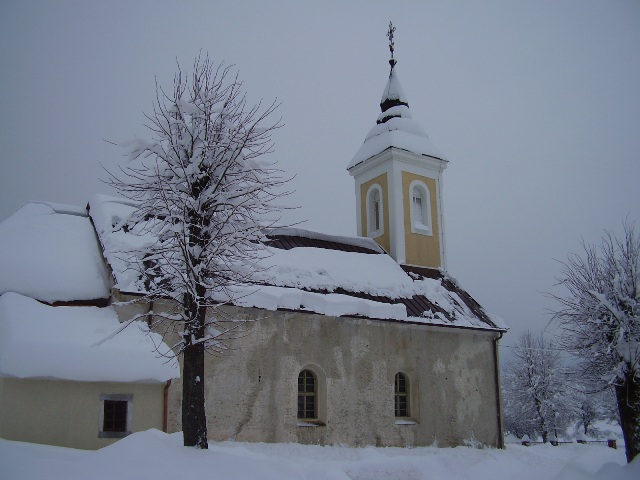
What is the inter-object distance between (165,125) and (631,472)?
11.6 metres

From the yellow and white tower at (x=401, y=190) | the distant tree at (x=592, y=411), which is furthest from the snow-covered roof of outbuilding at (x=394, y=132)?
the distant tree at (x=592, y=411)

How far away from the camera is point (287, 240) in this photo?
731 inches

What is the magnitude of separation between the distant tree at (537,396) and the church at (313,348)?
1761 centimetres

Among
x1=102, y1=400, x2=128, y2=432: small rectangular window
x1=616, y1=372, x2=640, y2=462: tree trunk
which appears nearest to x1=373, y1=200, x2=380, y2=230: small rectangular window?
x1=616, y1=372, x2=640, y2=462: tree trunk

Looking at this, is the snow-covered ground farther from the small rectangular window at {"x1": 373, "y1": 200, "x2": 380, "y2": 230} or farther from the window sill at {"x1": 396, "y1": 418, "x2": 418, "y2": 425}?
the small rectangular window at {"x1": 373, "y1": 200, "x2": 380, "y2": 230}

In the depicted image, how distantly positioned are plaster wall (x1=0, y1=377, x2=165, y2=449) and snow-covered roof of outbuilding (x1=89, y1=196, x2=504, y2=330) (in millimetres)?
2183

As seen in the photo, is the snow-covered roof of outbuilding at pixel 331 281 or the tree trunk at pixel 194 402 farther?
the snow-covered roof of outbuilding at pixel 331 281

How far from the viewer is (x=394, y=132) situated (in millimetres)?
23234

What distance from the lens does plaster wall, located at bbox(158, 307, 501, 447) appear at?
13.5 meters

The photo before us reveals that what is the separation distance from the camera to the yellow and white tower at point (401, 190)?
22.1 metres

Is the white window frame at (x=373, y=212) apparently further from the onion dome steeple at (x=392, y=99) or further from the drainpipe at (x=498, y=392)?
the drainpipe at (x=498, y=392)

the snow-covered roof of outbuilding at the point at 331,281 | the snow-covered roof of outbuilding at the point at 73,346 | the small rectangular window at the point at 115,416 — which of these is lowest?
the small rectangular window at the point at 115,416

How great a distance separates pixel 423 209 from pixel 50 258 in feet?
48.6

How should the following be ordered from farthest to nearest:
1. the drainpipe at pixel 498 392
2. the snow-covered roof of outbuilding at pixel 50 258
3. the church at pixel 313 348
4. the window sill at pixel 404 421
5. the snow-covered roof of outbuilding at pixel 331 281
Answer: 1. the drainpipe at pixel 498 392
2. the window sill at pixel 404 421
3. the snow-covered roof of outbuilding at pixel 331 281
4. the snow-covered roof of outbuilding at pixel 50 258
5. the church at pixel 313 348
